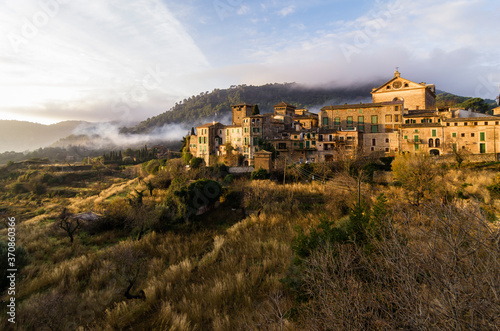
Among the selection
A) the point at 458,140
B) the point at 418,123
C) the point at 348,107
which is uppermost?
the point at 348,107

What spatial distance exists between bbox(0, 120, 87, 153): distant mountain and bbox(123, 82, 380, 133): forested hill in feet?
237

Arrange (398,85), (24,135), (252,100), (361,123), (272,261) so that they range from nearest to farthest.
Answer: (272,261), (361,123), (398,85), (252,100), (24,135)

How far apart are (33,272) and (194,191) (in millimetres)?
11573

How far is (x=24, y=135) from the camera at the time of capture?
17062 centimetres

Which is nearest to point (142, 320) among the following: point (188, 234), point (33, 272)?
point (33, 272)

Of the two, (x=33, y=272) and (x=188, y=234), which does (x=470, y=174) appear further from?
(x=33, y=272)

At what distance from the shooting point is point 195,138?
49.0 metres

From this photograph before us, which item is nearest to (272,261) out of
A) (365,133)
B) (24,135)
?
(365,133)

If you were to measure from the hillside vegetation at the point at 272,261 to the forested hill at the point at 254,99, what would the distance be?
4537 inches

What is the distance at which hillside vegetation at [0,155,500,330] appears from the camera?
3703mm

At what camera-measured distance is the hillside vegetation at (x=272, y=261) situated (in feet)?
12.1

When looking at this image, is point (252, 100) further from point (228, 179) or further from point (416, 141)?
point (228, 179)

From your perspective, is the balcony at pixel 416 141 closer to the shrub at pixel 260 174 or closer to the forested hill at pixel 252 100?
the shrub at pixel 260 174

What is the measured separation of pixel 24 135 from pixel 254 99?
17180cm
